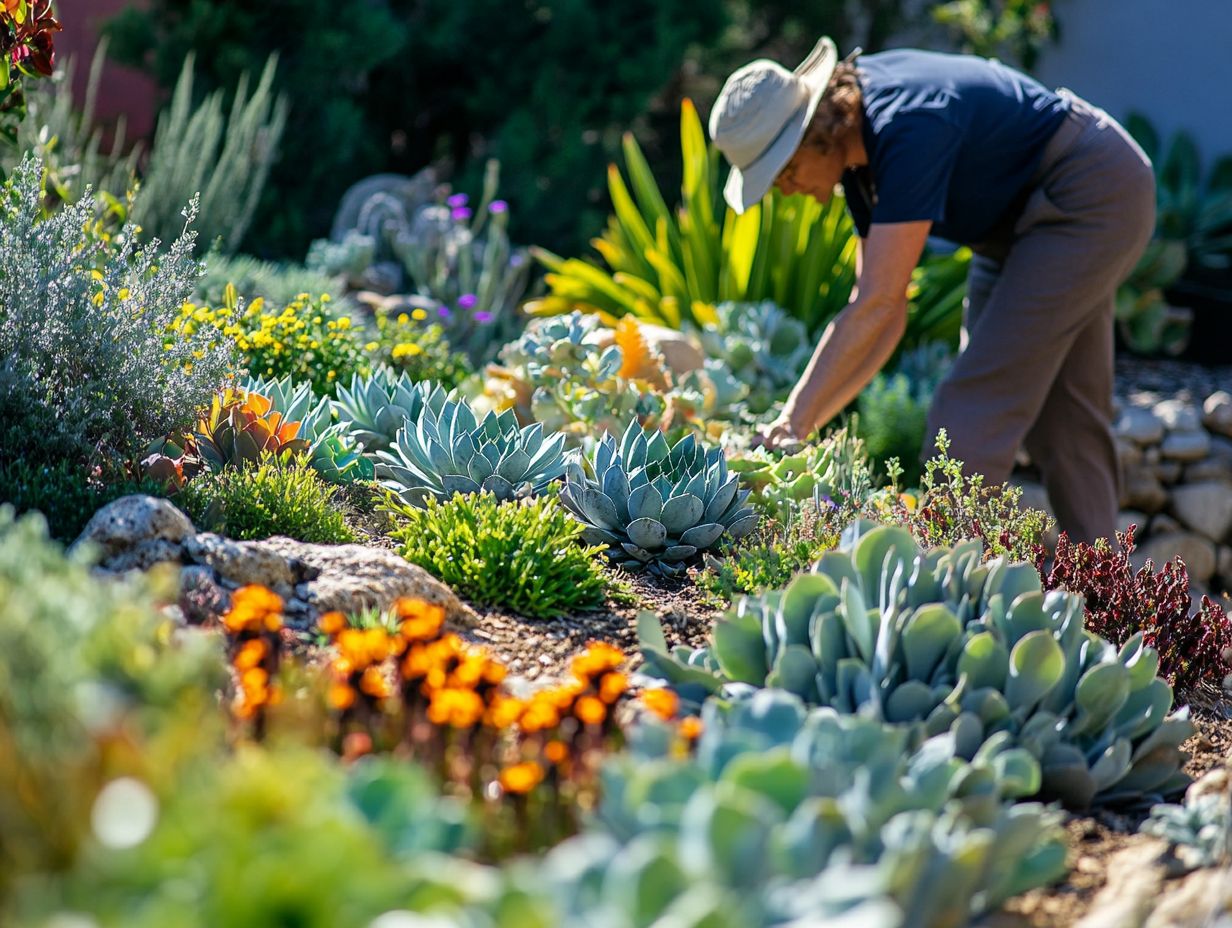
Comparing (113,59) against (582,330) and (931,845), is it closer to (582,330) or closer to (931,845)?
(582,330)

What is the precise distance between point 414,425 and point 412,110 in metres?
4.92

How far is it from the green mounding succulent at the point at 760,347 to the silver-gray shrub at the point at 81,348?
228 cm

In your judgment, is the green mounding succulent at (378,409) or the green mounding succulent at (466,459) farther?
the green mounding succulent at (378,409)

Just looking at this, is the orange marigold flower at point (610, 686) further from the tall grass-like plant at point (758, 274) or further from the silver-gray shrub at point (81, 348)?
the tall grass-like plant at point (758, 274)

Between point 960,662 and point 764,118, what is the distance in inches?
81.7

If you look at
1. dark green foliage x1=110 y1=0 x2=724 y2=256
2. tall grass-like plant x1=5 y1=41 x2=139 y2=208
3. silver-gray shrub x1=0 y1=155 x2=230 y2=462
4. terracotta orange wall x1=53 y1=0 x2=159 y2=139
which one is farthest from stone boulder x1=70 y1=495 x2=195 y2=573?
terracotta orange wall x1=53 y1=0 x2=159 y2=139

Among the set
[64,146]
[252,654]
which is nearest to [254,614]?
[252,654]

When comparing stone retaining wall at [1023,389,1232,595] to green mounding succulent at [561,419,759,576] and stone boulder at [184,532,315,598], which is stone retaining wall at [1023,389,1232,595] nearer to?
green mounding succulent at [561,419,759,576]

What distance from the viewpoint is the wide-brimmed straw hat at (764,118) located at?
3.79 m

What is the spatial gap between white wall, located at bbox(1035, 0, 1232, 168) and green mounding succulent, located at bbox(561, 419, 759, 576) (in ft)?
18.1

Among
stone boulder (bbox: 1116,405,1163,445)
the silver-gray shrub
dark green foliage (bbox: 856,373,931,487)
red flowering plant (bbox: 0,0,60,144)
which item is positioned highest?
red flowering plant (bbox: 0,0,60,144)

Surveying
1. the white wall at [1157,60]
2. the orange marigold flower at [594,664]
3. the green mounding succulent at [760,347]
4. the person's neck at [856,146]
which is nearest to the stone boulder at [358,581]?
the orange marigold flower at [594,664]

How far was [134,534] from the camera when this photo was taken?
2525 millimetres

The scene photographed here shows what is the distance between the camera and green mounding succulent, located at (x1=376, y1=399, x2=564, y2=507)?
333 cm
